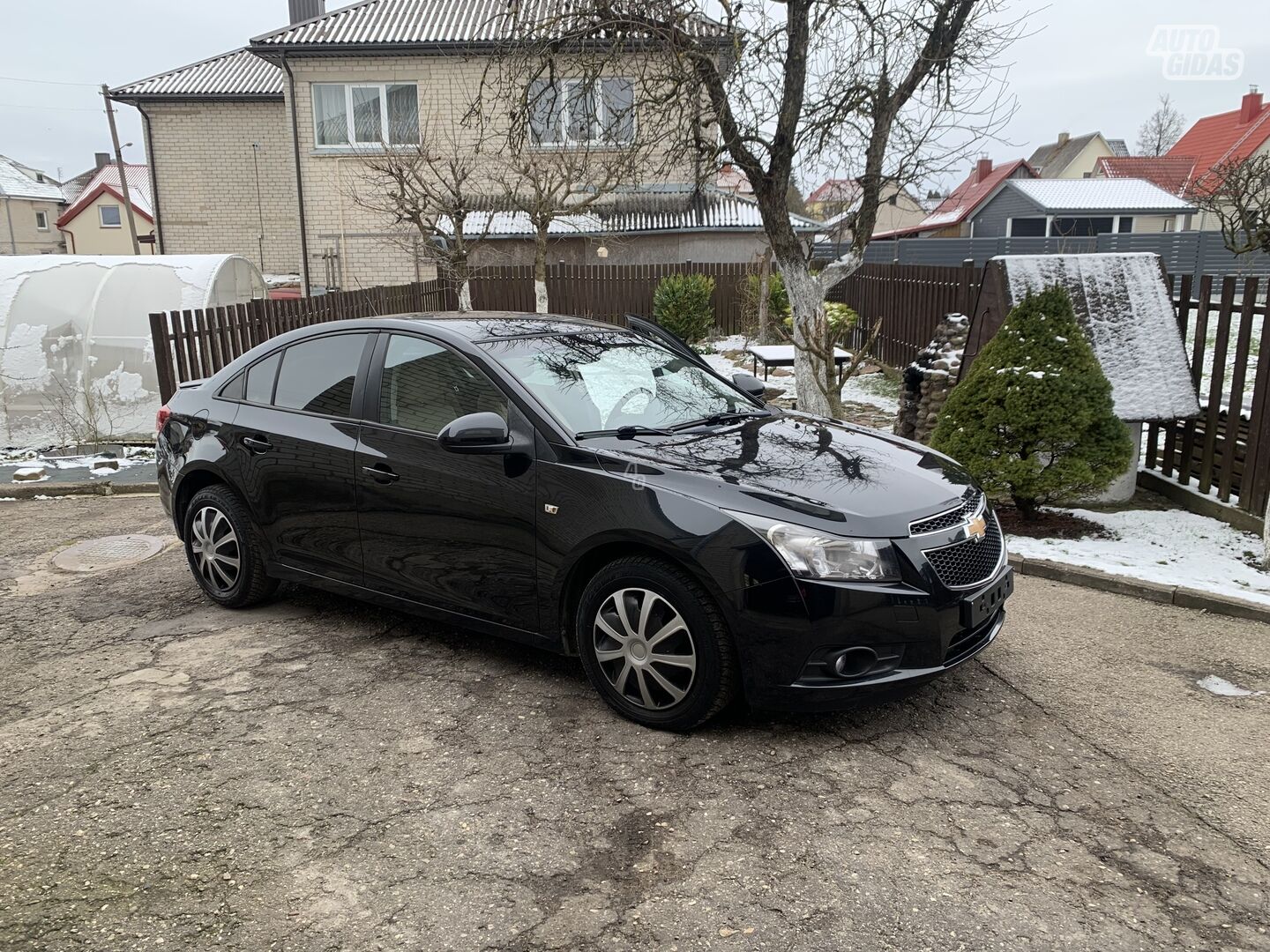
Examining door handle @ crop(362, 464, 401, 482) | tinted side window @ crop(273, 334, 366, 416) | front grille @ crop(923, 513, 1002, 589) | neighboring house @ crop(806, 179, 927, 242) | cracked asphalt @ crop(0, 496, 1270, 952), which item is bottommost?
cracked asphalt @ crop(0, 496, 1270, 952)

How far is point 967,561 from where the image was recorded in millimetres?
3854

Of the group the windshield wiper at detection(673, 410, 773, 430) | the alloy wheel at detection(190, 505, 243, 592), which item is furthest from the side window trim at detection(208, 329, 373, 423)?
the windshield wiper at detection(673, 410, 773, 430)

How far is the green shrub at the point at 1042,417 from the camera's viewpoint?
6.41 meters

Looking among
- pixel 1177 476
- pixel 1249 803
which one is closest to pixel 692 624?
pixel 1249 803

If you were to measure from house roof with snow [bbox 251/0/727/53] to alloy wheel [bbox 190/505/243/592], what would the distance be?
18.9 meters

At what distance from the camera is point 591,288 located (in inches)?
845

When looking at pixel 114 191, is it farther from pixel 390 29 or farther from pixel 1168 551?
pixel 1168 551

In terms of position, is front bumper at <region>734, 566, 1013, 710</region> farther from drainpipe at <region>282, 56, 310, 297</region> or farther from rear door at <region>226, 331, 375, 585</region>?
drainpipe at <region>282, 56, 310, 297</region>

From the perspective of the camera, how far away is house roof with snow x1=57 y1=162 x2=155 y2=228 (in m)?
62.3

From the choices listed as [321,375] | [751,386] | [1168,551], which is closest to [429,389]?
[321,375]

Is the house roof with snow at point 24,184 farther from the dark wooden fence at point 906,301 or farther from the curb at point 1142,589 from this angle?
the curb at point 1142,589

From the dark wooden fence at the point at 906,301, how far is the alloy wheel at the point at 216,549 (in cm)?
838

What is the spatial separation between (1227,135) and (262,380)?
56.9 metres

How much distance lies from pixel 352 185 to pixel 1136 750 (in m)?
23.2
